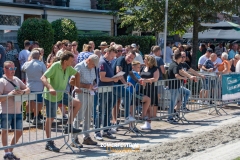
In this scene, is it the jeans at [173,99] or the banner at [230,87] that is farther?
the banner at [230,87]

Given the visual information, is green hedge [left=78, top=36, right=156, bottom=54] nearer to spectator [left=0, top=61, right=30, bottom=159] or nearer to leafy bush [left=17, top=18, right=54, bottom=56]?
leafy bush [left=17, top=18, right=54, bottom=56]

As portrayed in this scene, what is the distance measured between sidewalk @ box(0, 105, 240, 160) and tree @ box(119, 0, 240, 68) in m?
8.17

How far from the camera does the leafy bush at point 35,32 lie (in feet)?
67.4

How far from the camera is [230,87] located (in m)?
15.7

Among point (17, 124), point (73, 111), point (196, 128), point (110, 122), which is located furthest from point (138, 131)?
point (17, 124)

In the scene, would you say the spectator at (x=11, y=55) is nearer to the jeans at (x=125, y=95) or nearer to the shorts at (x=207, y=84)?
the shorts at (x=207, y=84)

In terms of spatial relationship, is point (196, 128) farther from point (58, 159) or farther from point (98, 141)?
point (58, 159)

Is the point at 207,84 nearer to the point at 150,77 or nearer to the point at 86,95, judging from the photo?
the point at 150,77

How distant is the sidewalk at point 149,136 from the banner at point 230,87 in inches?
18.8

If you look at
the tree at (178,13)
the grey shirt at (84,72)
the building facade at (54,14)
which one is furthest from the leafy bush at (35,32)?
the grey shirt at (84,72)

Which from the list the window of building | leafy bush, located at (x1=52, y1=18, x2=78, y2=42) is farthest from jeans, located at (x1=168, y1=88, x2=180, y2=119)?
the window of building

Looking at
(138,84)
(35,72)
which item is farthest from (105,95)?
(35,72)

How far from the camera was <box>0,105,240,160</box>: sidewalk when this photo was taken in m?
9.40

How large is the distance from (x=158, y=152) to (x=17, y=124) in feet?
9.06
